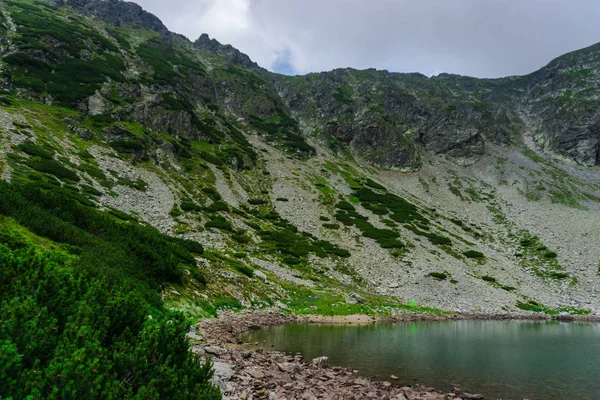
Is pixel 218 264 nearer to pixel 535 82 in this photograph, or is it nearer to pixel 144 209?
pixel 144 209

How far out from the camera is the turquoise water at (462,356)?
14188mm

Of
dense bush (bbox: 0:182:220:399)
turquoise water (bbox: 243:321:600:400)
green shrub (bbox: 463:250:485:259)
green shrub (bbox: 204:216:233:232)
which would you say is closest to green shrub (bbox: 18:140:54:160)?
green shrub (bbox: 204:216:233:232)

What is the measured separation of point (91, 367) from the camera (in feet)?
14.4

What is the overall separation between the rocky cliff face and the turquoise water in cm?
907

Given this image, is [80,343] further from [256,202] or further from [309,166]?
[309,166]

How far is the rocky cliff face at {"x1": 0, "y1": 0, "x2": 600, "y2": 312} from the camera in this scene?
48.9 metres

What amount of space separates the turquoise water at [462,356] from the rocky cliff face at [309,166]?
907cm

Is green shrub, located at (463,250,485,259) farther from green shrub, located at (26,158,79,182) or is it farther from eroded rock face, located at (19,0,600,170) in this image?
green shrub, located at (26,158,79,182)

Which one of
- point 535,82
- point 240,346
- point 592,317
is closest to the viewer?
point 240,346

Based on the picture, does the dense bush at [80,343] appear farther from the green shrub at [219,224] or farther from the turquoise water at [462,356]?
the green shrub at [219,224]

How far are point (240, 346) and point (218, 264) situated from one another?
57.3 ft

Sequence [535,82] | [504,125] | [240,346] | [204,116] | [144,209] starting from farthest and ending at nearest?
1. [535,82]
2. [504,125]
3. [204,116]
4. [144,209]
5. [240,346]

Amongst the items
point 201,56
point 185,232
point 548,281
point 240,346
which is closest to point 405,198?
point 548,281

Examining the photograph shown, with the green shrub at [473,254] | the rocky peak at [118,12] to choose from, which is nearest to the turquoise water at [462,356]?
the green shrub at [473,254]
